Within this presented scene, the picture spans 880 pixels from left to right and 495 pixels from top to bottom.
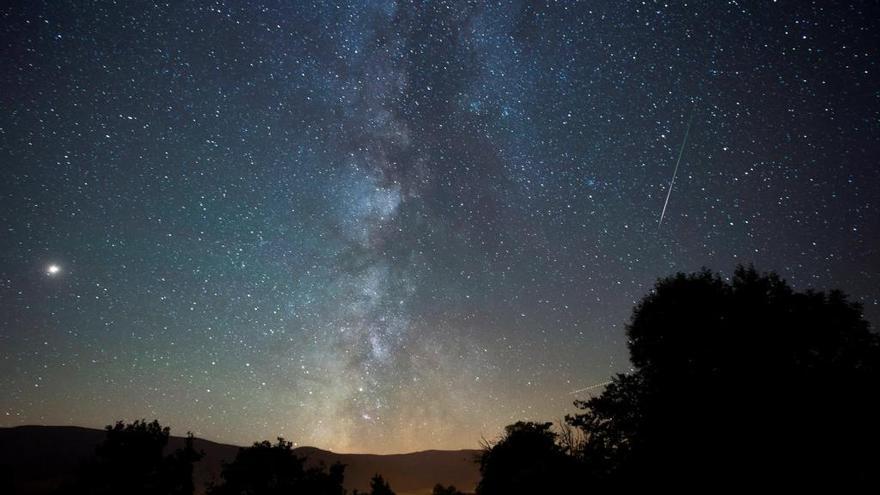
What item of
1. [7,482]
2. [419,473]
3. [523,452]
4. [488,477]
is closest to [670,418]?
[523,452]

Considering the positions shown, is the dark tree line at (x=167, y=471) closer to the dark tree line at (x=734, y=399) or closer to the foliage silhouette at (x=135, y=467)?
the foliage silhouette at (x=135, y=467)

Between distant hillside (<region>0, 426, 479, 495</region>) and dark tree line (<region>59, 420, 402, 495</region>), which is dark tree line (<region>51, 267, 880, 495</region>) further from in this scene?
distant hillside (<region>0, 426, 479, 495</region>)

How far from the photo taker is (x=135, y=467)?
21328 mm

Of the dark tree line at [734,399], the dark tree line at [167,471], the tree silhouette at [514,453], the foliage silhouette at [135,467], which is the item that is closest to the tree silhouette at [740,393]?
the dark tree line at [734,399]

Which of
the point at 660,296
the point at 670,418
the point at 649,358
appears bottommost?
the point at 670,418

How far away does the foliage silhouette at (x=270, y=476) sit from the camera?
23547mm

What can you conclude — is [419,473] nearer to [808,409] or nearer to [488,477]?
[488,477]

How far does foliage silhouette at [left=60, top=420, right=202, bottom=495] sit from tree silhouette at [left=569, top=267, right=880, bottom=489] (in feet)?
72.7

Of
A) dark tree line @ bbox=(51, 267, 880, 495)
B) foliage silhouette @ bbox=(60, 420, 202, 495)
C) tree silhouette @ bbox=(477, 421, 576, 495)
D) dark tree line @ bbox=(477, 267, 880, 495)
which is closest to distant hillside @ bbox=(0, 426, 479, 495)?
foliage silhouette @ bbox=(60, 420, 202, 495)

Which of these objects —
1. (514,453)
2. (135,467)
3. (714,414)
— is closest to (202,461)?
(135,467)

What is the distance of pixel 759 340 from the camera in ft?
55.3

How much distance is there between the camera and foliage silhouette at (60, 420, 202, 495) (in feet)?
65.7

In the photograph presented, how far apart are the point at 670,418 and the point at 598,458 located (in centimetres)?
466

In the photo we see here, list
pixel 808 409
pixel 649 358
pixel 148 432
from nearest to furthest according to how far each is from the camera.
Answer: pixel 808 409
pixel 649 358
pixel 148 432
